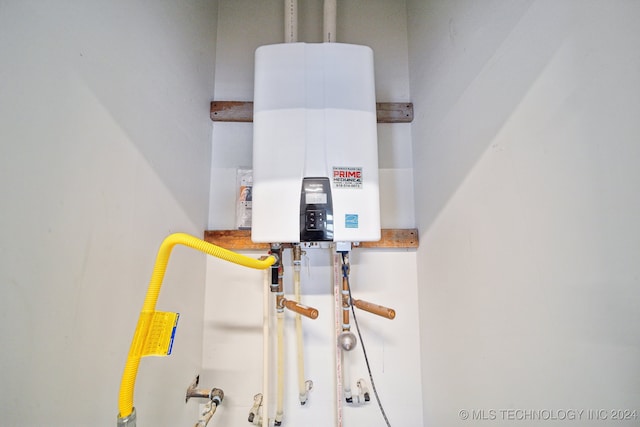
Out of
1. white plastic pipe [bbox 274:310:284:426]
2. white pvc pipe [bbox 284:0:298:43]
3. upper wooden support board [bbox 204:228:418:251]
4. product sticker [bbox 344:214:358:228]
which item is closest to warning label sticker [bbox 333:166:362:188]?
product sticker [bbox 344:214:358:228]

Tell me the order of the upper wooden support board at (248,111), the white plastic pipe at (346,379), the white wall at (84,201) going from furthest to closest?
the upper wooden support board at (248,111) < the white plastic pipe at (346,379) < the white wall at (84,201)

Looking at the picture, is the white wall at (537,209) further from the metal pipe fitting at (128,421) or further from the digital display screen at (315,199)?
the metal pipe fitting at (128,421)

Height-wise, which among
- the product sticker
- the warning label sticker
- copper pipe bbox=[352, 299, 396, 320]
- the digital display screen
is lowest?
copper pipe bbox=[352, 299, 396, 320]

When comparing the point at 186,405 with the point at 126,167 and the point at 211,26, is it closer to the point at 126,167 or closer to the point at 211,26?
the point at 126,167

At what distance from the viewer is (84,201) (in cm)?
49

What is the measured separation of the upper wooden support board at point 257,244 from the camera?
3.42 feet

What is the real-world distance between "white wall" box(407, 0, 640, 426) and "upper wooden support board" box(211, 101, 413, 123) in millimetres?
240

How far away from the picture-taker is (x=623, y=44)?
1.25ft

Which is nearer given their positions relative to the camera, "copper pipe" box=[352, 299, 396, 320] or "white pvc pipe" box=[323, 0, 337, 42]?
"copper pipe" box=[352, 299, 396, 320]

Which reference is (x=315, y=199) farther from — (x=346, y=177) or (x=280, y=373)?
(x=280, y=373)

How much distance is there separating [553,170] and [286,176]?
0.68 meters

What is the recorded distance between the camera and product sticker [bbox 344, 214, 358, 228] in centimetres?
80

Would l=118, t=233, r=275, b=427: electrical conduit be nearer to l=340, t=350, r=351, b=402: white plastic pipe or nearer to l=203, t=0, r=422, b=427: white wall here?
l=203, t=0, r=422, b=427: white wall

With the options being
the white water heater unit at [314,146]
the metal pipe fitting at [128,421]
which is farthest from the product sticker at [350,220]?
the metal pipe fitting at [128,421]
